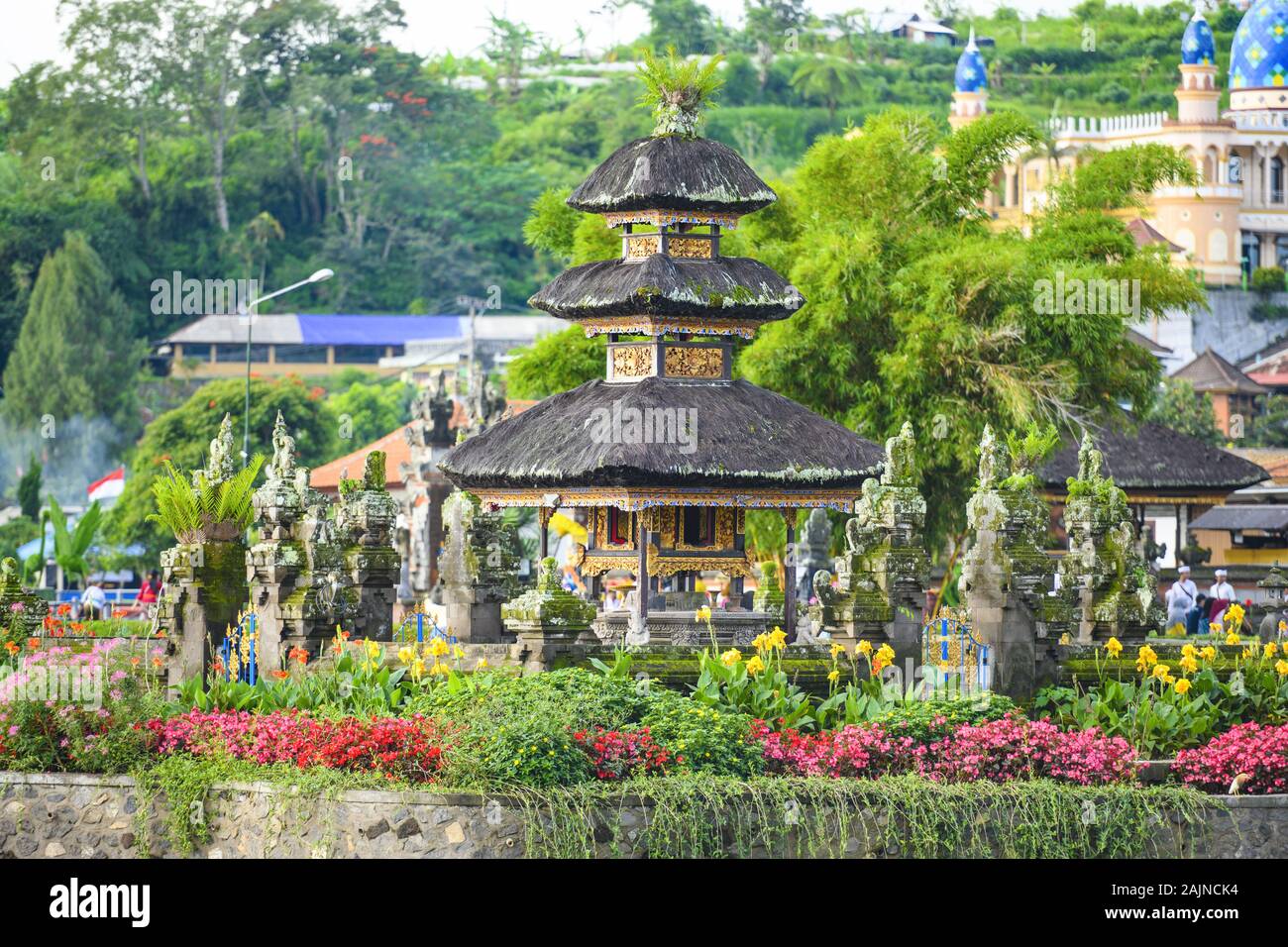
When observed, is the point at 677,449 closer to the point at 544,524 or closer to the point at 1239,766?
the point at 544,524

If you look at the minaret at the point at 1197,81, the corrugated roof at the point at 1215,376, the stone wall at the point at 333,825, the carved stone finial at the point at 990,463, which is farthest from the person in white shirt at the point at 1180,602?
the minaret at the point at 1197,81

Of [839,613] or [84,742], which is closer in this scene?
[84,742]

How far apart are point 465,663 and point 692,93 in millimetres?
10650

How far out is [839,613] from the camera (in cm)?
3114

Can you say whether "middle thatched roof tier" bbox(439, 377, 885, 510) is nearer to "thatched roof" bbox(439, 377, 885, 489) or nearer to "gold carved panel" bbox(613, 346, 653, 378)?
"thatched roof" bbox(439, 377, 885, 489)

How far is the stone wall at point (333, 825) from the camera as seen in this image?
2577 centimetres

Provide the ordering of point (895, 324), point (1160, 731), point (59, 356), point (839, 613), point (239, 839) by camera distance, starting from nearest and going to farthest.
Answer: point (239, 839) → point (1160, 731) → point (839, 613) → point (895, 324) → point (59, 356)

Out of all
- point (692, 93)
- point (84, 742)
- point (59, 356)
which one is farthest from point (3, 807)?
point (59, 356)

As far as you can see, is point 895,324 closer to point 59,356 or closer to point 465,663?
point 465,663

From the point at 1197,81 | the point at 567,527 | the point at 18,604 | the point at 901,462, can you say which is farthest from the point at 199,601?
the point at 1197,81

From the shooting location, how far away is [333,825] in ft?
85.9

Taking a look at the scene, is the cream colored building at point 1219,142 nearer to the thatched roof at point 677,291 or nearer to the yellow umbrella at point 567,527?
the yellow umbrella at point 567,527

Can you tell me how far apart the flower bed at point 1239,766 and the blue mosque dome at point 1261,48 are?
82.9 meters

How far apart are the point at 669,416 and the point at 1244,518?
30360 mm
